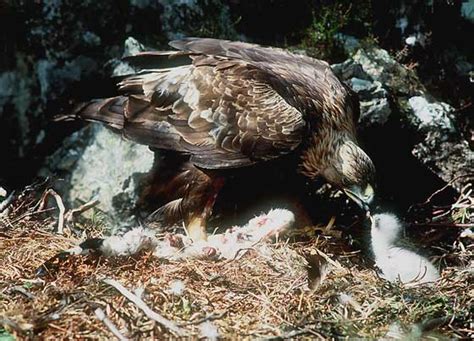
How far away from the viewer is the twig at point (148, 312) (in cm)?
328

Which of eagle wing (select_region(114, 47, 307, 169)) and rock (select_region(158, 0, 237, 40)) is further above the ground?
rock (select_region(158, 0, 237, 40))

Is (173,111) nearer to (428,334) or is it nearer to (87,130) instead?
(87,130)

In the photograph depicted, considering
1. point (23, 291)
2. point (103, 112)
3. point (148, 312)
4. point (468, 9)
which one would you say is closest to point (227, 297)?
point (148, 312)

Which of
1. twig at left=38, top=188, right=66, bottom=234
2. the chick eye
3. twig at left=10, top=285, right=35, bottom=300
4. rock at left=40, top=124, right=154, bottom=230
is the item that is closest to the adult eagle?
the chick eye

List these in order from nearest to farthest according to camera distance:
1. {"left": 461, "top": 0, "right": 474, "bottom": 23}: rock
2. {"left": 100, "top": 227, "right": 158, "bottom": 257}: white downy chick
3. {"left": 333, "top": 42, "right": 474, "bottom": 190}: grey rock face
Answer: {"left": 100, "top": 227, "right": 158, "bottom": 257}: white downy chick < {"left": 333, "top": 42, "right": 474, "bottom": 190}: grey rock face < {"left": 461, "top": 0, "right": 474, "bottom": 23}: rock

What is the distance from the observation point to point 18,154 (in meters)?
5.67

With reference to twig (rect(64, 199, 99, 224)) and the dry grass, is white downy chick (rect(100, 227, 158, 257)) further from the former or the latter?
twig (rect(64, 199, 99, 224))

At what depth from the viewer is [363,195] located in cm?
483

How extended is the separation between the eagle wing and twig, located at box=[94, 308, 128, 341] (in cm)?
155

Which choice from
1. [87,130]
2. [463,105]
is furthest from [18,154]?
[463,105]

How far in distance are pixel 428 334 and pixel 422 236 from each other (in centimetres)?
171

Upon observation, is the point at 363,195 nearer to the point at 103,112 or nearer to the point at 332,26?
the point at 332,26

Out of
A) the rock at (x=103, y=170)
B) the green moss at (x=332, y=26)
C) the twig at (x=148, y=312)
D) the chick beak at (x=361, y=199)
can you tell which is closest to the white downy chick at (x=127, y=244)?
the twig at (x=148, y=312)

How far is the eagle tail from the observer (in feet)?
16.2
